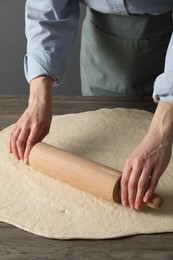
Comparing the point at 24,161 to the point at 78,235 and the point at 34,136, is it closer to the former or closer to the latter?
the point at 34,136

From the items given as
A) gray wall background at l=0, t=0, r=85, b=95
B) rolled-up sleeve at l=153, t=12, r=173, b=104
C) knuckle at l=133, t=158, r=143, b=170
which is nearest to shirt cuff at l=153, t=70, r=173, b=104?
rolled-up sleeve at l=153, t=12, r=173, b=104

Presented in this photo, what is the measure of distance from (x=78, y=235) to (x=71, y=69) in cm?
146

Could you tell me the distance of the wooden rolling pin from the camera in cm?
106

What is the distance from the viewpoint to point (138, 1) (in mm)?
1309

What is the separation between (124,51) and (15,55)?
3.07 feet

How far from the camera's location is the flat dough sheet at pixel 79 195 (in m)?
1.04

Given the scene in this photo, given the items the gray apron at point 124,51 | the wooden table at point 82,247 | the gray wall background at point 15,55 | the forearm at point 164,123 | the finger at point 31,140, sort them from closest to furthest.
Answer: the wooden table at point 82,247
the forearm at point 164,123
the finger at point 31,140
the gray apron at point 124,51
the gray wall background at point 15,55

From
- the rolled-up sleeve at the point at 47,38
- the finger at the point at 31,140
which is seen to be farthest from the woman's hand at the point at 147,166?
the rolled-up sleeve at the point at 47,38

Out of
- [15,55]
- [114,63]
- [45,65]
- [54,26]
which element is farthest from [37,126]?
[15,55]

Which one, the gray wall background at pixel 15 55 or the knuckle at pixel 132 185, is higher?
the knuckle at pixel 132 185

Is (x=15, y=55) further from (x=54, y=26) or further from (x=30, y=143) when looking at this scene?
(x=30, y=143)

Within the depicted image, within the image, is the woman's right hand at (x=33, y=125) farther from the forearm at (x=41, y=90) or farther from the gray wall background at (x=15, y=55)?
the gray wall background at (x=15, y=55)

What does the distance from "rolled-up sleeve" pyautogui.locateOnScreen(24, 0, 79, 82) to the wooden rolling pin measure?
0.23 meters

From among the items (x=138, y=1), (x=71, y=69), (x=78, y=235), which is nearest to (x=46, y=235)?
(x=78, y=235)
